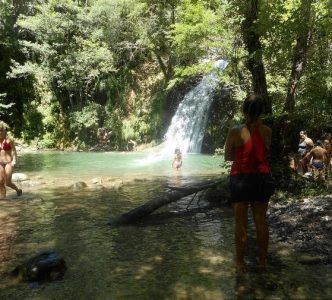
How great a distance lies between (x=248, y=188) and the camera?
4621mm

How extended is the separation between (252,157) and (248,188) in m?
0.33

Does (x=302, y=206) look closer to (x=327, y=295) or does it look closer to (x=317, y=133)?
(x=327, y=295)

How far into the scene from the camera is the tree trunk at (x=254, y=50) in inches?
392

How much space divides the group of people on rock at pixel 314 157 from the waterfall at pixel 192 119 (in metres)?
13.9

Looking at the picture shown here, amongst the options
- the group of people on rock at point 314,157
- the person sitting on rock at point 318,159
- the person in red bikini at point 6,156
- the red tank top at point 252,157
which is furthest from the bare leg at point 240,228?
the person sitting on rock at point 318,159

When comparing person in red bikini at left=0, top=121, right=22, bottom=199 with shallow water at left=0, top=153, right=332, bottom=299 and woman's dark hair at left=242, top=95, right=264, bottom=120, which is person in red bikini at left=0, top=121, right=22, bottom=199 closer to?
shallow water at left=0, top=153, right=332, bottom=299

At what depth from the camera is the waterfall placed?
27.7m

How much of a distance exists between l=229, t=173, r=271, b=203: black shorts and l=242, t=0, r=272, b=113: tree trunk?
5606 millimetres

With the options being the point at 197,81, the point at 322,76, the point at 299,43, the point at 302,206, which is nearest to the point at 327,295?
the point at 302,206

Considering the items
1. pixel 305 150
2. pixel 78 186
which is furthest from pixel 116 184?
pixel 305 150

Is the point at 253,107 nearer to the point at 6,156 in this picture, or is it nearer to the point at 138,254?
the point at 138,254

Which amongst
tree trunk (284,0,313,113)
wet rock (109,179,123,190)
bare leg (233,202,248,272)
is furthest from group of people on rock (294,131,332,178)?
bare leg (233,202,248,272)

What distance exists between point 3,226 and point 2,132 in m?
3.26

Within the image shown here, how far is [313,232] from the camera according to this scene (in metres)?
6.24
